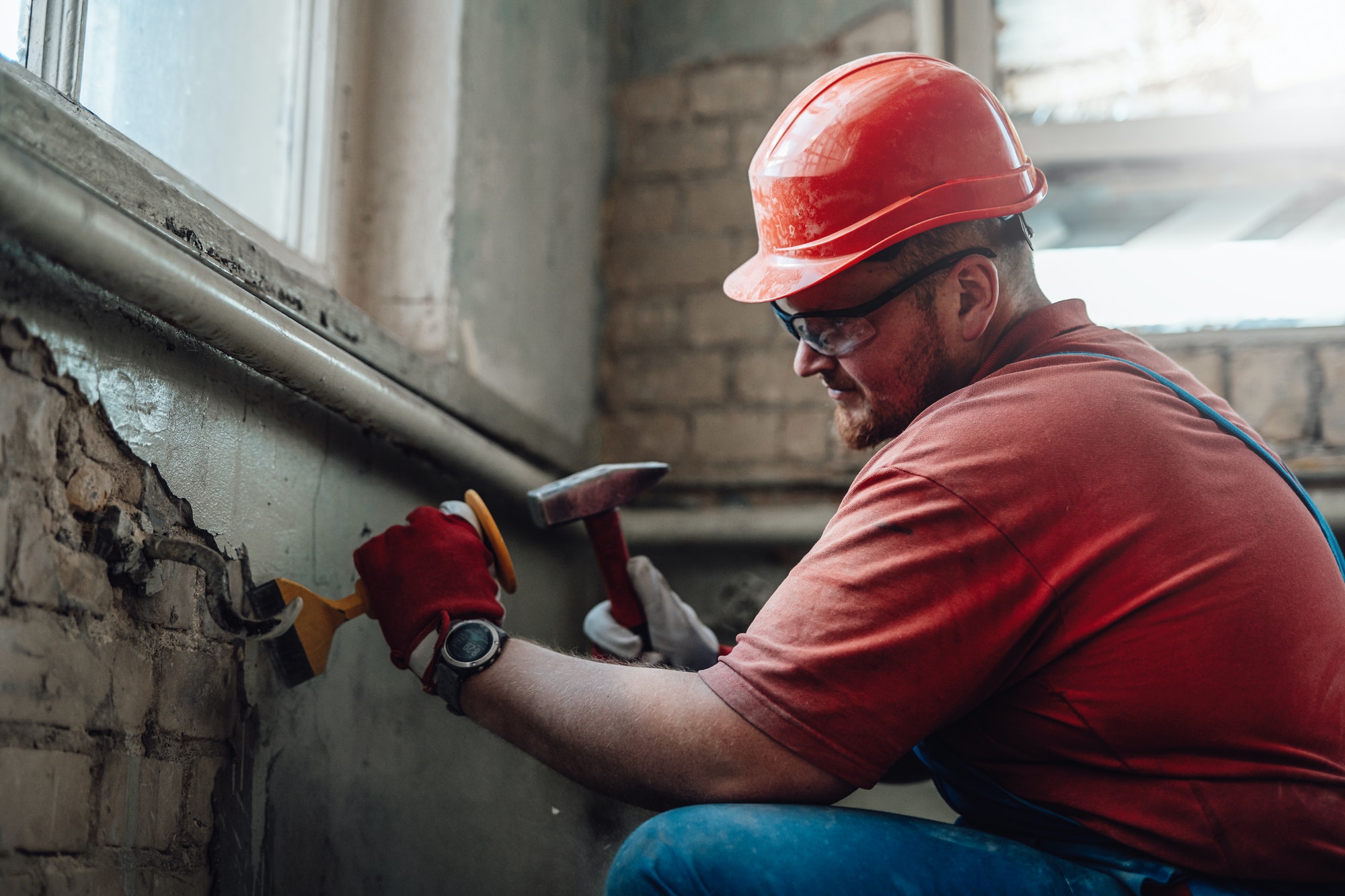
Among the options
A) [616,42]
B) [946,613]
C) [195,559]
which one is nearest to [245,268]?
[195,559]

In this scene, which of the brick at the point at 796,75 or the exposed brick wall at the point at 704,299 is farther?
the brick at the point at 796,75

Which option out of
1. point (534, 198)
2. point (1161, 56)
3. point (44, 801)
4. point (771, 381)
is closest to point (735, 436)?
point (771, 381)

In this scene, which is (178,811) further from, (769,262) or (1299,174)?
(1299,174)

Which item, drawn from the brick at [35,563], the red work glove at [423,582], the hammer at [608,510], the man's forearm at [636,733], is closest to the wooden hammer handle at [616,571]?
the hammer at [608,510]

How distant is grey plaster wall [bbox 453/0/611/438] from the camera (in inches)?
92.8

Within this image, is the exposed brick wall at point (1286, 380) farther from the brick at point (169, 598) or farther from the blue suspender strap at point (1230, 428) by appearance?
the brick at point (169, 598)

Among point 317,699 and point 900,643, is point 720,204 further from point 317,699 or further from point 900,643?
point 900,643

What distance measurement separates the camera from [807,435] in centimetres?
297

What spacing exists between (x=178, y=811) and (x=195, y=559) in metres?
0.34

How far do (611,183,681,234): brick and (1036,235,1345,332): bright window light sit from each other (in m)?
1.09

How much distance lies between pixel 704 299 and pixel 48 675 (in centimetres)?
223

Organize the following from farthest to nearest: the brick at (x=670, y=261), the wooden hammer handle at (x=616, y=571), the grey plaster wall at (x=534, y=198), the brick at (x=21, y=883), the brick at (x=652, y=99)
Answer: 1. the brick at (x=652, y=99)
2. the brick at (x=670, y=261)
3. the grey plaster wall at (x=534, y=198)
4. the wooden hammer handle at (x=616, y=571)
5. the brick at (x=21, y=883)

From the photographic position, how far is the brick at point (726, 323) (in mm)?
3043

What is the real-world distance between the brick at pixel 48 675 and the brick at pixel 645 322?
2.09 metres
